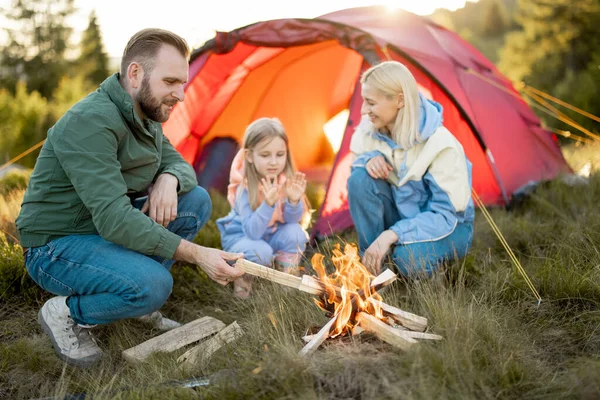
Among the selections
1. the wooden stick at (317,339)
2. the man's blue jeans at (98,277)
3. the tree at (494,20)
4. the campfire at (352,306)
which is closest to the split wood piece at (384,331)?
the campfire at (352,306)

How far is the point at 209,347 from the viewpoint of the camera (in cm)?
240

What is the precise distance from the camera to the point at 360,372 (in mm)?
1911

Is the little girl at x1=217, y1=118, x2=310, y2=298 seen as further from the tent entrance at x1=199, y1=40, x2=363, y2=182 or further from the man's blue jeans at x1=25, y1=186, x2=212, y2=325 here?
the tent entrance at x1=199, y1=40, x2=363, y2=182

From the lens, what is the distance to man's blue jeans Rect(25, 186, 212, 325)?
94.0 inches

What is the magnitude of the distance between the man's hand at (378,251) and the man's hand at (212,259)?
758mm

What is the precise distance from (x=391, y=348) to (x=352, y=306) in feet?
0.79

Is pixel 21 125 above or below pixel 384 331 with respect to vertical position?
below

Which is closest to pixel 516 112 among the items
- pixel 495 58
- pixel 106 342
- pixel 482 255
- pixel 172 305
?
pixel 482 255

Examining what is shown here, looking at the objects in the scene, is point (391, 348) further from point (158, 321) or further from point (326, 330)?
point (158, 321)

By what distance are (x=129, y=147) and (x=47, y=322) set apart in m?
0.91

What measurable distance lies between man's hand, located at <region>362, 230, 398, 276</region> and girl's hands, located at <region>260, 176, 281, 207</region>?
70 centimetres

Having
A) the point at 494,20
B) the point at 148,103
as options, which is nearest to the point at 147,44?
the point at 148,103

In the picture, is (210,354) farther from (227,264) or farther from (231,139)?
(231,139)

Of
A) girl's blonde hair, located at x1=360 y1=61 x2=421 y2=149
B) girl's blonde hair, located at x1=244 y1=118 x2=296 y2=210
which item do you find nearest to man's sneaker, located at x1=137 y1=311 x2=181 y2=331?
girl's blonde hair, located at x1=244 y1=118 x2=296 y2=210
